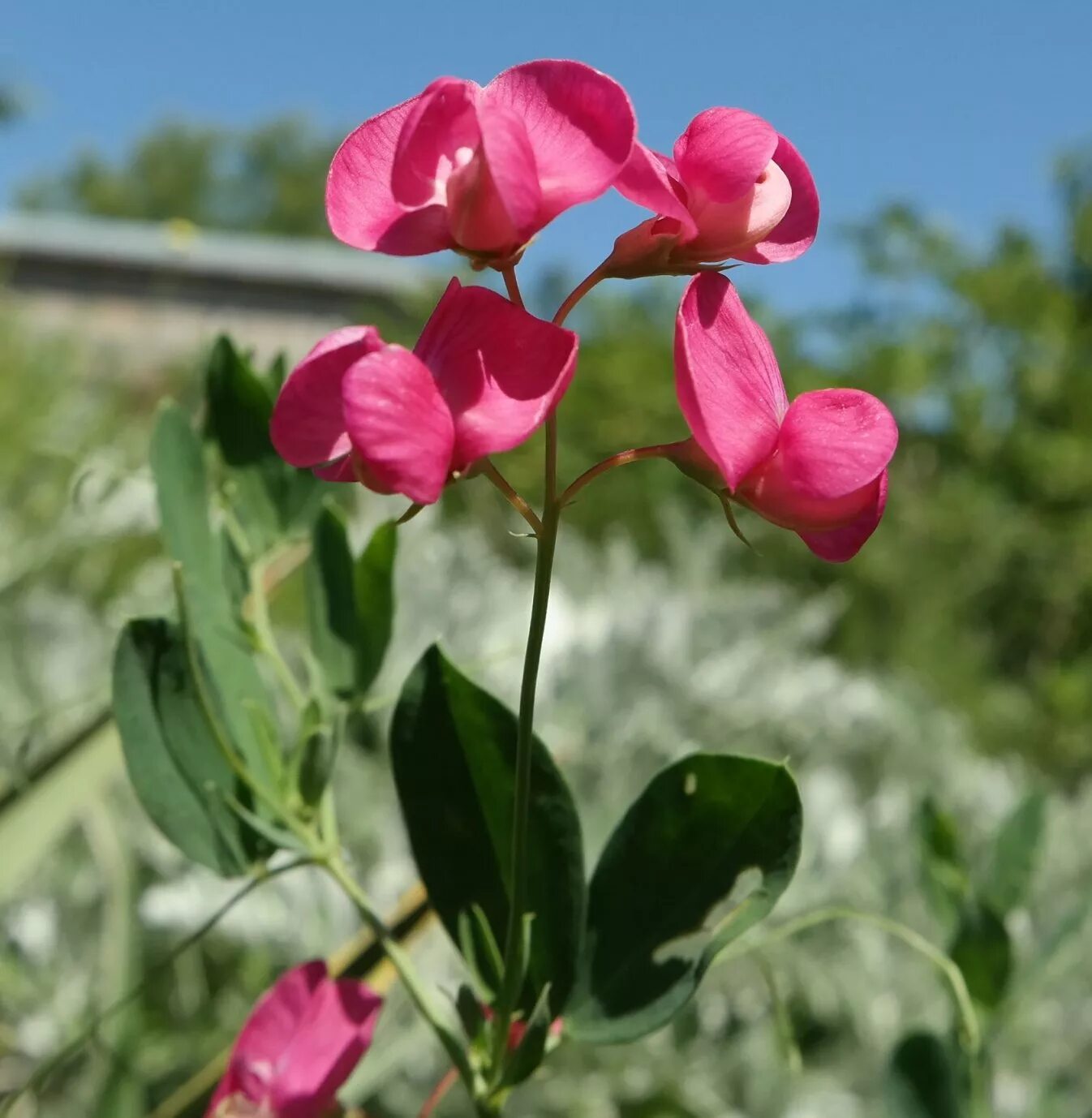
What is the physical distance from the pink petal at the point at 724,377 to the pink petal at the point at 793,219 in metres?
0.03

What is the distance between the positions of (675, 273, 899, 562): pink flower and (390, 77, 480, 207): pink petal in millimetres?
61

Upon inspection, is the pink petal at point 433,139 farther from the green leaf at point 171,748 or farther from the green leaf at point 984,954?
the green leaf at point 984,954

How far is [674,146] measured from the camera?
29 centimetres

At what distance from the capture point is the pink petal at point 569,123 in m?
0.26

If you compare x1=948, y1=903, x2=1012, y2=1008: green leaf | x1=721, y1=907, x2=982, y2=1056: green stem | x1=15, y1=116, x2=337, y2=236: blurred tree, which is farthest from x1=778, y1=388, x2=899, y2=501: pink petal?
x1=15, y1=116, x2=337, y2=236: blurred tree

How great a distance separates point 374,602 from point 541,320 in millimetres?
172

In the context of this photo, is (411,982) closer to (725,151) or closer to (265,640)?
(265,640)

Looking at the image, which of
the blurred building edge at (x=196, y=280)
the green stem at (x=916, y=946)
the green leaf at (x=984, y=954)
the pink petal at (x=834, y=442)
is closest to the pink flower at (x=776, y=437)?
the pink petal at (x=834, y=442)

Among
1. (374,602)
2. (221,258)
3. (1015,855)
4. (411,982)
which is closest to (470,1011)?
(411,982)

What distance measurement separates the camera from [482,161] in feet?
0.85

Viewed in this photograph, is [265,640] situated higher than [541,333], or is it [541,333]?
[541,333]

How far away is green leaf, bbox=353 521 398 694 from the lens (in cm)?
39

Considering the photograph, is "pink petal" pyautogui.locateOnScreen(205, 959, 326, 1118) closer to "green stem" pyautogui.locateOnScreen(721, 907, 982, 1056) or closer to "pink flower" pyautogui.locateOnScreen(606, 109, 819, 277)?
"green stem" pyautogui.locateOnScreen(721, 907, 982, 1056)

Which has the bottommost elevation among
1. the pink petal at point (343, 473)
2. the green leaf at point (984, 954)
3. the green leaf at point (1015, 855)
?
the green leaf at point (984, 954)
